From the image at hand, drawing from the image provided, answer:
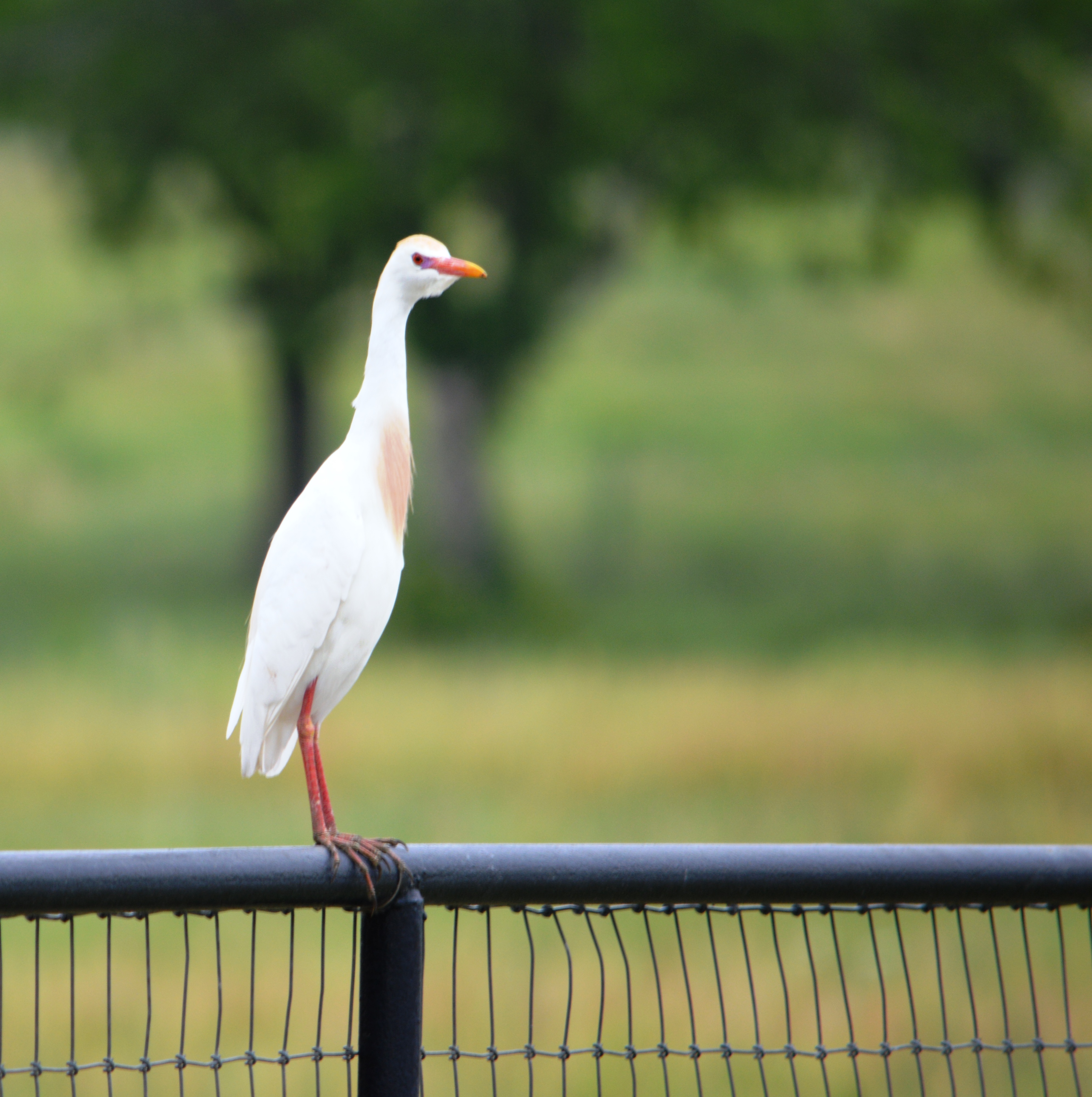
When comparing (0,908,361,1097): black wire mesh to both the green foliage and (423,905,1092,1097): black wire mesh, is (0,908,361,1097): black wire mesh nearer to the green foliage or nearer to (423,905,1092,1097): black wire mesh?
(423,905,1092,1097): black wire mesh

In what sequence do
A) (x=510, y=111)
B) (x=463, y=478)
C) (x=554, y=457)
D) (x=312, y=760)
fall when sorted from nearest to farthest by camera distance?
(x=312, y=760), (x=510, y=111), (x=463, y=478), (x=554, y=457)

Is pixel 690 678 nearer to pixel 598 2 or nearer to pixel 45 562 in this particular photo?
pixel 598 2

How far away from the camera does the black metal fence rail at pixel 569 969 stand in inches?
62.8

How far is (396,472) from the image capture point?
2.40 meters

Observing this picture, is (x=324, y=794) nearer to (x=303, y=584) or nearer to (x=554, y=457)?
(x=303, y=584)

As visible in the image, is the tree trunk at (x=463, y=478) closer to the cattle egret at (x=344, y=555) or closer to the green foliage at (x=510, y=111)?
the green foliage at (x=510, y=111)

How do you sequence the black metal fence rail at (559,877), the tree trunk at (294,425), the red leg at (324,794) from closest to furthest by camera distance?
1. the black metal fence rail at (559,877)
2. the red leg at (324,794)
3. the tree trunk at (294,425)

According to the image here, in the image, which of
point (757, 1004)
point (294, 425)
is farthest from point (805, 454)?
point (757, 1004)

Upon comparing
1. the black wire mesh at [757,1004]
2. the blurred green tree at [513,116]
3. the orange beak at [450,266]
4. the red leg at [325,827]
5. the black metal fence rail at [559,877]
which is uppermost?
the blurred green tree at [513,116]

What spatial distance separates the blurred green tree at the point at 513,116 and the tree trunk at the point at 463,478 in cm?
11

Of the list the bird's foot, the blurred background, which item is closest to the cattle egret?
the bird's foot

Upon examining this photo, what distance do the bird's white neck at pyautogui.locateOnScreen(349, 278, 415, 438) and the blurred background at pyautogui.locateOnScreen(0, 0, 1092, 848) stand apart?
17.0ft

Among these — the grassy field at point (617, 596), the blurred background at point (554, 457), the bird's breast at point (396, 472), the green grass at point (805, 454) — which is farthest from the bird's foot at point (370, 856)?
the green grass at point (805, 454)

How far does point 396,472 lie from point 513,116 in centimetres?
1109
